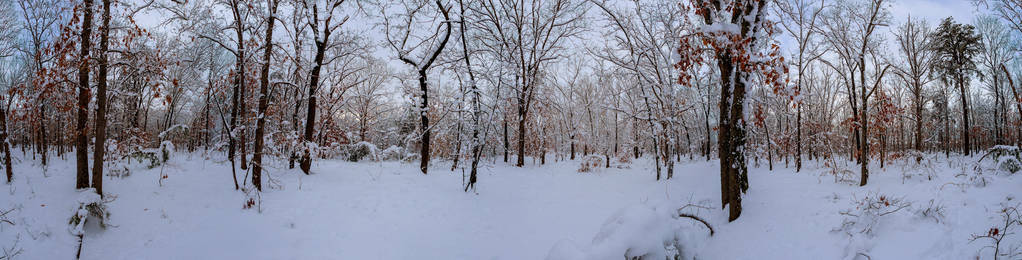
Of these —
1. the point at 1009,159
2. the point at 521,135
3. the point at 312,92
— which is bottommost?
the point at 1009,159

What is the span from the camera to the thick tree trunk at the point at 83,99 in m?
6.71

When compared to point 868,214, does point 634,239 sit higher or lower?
lower

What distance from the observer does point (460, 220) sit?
8.13m

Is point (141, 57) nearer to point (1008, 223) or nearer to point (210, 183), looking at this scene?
point (210, 183)

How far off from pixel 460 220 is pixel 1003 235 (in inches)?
297

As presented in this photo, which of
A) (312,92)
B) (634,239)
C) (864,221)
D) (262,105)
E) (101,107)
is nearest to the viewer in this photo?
(634,239)

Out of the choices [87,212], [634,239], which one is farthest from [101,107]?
[634,239]

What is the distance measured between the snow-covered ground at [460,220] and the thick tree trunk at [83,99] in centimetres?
46

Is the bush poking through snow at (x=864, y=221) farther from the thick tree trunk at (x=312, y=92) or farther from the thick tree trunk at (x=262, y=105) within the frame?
the thick tree trunk at (x=312, y=92)

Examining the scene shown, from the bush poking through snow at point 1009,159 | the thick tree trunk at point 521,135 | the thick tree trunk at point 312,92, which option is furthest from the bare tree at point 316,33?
the bush poking through snow at point 1009,159

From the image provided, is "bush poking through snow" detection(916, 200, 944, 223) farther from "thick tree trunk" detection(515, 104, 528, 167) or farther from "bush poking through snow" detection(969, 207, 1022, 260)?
"thick tree trunk" detection(515, 104, 528, 167)

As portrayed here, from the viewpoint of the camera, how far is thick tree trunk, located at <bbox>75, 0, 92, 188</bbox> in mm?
6711

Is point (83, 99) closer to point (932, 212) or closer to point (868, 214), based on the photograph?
point (868, 214)

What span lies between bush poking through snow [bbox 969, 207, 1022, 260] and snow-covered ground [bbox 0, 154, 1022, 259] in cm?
8
